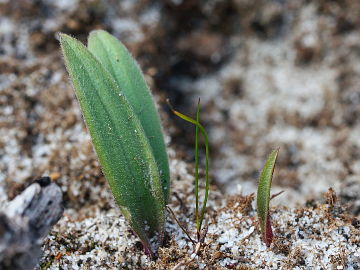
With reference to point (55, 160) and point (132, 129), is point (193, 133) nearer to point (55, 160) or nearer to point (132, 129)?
point (55, 160)

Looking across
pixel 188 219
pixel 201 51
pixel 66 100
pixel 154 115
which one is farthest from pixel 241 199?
pixel 201 51

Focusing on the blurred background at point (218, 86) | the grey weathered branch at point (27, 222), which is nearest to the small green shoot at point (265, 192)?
the grey weathered branch at point (27, 222)

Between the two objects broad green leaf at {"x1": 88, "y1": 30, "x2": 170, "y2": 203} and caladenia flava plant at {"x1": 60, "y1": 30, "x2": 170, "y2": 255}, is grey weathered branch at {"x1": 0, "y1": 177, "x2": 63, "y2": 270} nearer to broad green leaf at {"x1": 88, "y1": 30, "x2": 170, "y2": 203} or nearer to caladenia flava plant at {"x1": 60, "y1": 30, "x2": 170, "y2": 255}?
caladenia flava plant at {"x1": 60, "y1": 30, "x2": 170, "y2": 255}

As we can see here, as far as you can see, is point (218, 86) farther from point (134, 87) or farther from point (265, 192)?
point (265, 192)

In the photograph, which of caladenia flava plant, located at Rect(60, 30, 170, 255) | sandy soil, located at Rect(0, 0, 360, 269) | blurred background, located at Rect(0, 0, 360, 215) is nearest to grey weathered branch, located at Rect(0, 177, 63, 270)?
caladenia flava plant, located at Rect(60, 30, 170, 255)

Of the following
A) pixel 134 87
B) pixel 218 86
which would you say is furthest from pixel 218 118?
pixel 134 87
